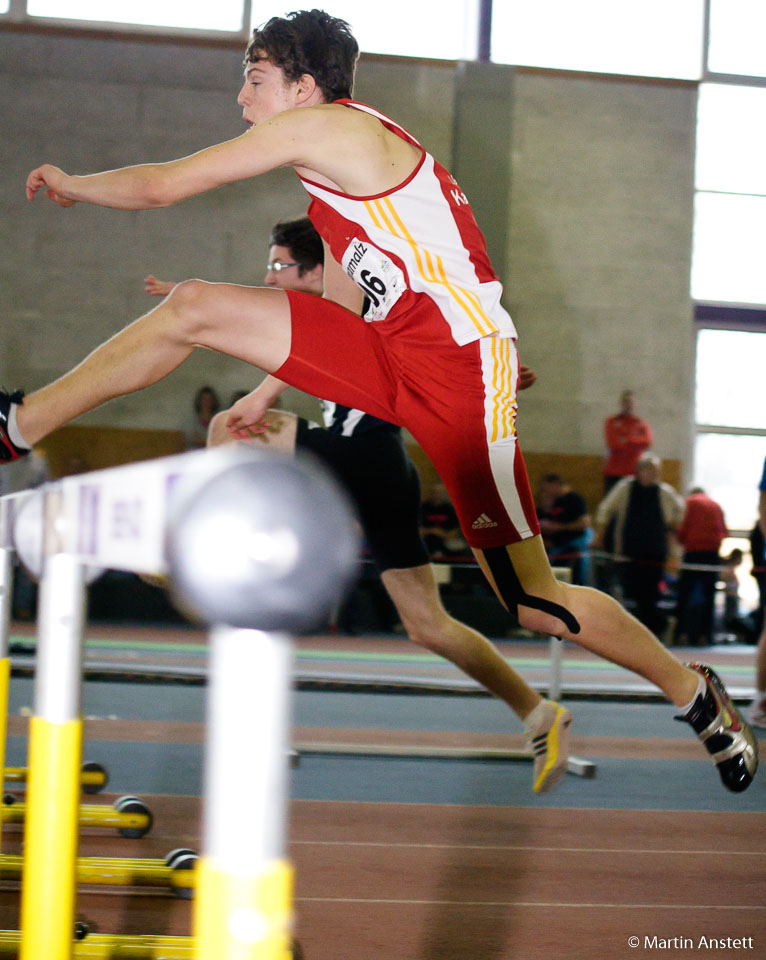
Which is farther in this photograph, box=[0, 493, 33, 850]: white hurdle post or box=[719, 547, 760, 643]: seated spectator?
box=[719, 547, 760, 643]: seated spectator

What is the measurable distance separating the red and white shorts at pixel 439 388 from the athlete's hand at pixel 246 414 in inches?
15.4

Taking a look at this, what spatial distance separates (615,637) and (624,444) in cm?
799

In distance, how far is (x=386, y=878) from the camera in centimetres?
213

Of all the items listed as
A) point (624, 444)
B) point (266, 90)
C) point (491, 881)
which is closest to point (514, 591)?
point (491, 881)

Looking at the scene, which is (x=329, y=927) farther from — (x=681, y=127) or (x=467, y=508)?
(x=681, y=127)

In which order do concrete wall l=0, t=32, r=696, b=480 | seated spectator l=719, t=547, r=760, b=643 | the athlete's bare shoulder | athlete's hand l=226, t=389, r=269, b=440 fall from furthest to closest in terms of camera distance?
concrete wall l=0, t=32, r=696, b=480 → seated spectator l=719, t=547, r=760, b=643 → athlete's hand l=226, t=389, r=269, b=440 → the athlete's bare shoulder

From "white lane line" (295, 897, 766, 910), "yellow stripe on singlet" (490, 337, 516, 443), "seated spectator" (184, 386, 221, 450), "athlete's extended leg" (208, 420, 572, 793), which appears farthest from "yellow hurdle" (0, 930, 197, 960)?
"seated spectator" (184, 386, 221, 450)

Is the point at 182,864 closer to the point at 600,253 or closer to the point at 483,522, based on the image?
the point at 483,522

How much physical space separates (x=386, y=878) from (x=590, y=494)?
29.0ft

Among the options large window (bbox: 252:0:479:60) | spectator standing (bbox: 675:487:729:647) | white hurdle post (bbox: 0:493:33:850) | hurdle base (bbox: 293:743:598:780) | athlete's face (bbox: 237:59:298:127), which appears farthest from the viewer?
large window (bbox: 252:0:479:60)

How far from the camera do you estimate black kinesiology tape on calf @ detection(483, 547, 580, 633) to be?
221 cm

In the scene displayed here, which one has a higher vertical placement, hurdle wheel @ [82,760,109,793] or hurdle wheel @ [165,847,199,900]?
hurdle wheel @ [82,760,109,793]

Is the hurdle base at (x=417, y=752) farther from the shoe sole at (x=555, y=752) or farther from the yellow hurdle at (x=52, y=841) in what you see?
the yellow hurdle at (x=52, y=841)

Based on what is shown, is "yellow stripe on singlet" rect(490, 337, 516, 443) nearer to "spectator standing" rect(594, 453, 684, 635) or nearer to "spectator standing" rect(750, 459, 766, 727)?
"spectator standing" rect(750, 459, 766, 727)
